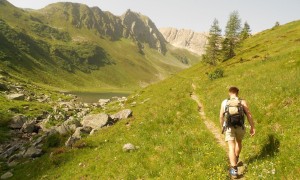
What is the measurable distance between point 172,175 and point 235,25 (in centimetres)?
8505

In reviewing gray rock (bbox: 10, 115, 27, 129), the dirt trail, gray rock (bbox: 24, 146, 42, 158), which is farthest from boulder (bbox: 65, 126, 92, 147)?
gray rock (bbox: 10, 115, 27, 129)

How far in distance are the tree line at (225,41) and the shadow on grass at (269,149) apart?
80.4m

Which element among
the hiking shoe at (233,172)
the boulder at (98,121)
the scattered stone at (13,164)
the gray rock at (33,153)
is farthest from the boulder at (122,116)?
the hiking shoe at (233,172)

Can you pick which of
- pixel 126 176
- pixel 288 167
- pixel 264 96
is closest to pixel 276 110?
pixel 264 96

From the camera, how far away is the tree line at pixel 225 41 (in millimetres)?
92938

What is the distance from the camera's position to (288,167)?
12086 mm

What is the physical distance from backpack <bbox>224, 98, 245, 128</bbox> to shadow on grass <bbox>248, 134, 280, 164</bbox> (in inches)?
66.4

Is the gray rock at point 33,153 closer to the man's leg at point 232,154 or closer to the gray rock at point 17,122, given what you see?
the gray rock at point 17,122

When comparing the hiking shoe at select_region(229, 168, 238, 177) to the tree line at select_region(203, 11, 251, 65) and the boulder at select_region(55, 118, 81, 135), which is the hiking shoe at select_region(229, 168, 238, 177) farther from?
the tree line at select_region(203, 11, 251, 65)

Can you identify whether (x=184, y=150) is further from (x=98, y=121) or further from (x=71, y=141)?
(x=98, y=121)

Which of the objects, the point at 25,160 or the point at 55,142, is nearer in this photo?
the point at 25,160

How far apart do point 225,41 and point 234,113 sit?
270ft

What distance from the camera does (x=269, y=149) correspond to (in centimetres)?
1448

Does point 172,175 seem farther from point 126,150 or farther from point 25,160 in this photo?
point 25,160
